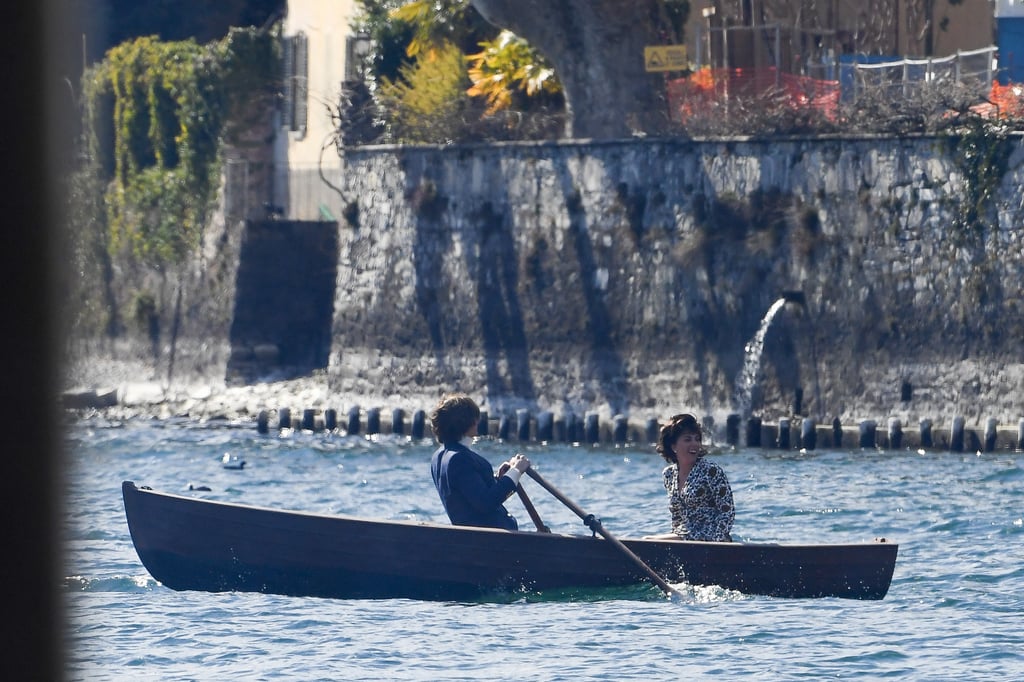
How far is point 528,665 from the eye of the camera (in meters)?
13.4

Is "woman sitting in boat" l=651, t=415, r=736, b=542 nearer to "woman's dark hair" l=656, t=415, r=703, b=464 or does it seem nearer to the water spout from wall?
"woman's dark hair" l=656, t=415, r=703, b=464

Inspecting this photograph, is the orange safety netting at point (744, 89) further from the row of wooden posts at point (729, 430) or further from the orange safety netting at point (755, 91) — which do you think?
the row of wooden posts at point (729, 430)

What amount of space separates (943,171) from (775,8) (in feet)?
22.3

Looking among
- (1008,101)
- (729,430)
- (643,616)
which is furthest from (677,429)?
(729,430)

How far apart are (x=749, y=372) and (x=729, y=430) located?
2.40 feet

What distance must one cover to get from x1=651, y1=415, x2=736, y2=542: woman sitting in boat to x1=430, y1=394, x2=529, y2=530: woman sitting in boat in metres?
0.97

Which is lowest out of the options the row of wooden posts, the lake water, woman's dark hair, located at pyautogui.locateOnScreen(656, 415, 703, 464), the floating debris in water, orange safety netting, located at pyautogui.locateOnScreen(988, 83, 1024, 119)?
the lake water

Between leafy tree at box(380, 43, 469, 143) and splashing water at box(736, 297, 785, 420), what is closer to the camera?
splashing water at box(736, 297, 785, 420)

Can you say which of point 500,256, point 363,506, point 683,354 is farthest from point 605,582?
point 500,256

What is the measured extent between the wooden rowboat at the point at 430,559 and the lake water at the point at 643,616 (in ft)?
0.43

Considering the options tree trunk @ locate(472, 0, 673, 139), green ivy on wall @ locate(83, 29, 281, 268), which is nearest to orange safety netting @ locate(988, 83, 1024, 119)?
tree trunk @ locate(472, 0, 673, 139)

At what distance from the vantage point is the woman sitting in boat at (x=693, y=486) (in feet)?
49.3

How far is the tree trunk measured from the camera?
28.7 m

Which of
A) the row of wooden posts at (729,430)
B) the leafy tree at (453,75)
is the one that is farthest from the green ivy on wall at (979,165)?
the leafy tree at (453,75)
